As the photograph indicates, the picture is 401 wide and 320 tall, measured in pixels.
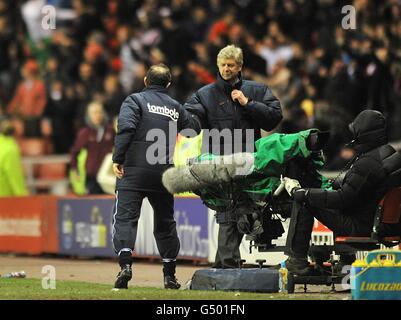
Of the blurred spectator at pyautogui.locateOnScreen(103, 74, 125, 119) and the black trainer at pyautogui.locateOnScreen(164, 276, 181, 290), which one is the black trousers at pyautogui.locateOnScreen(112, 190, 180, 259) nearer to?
the black trainer at pyautogui.locateOnScreen(164, 276, 181, 290)

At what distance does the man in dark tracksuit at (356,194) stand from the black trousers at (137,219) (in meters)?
1.51

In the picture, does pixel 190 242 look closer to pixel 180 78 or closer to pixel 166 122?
pixel 166 122

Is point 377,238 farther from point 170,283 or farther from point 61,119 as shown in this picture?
point 61,119

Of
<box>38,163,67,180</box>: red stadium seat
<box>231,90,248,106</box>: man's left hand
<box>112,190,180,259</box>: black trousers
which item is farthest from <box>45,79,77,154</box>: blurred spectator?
<box>231,90,248,106</box>: man's left hand

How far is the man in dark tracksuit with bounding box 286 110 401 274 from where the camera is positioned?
39.7ft

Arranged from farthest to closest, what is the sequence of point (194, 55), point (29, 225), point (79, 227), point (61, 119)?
point (61, 119) < point (194, 55) < point (29, 225) < point (79, 227)

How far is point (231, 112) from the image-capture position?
43.8ft

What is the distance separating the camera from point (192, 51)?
24.6 metres

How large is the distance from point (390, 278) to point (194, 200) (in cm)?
667

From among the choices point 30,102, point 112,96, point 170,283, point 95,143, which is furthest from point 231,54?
point 30,102

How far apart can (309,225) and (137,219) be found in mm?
1865

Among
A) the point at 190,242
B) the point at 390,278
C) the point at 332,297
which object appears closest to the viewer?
the point at 390,278

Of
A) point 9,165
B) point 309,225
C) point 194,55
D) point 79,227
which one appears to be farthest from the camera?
point 194,55

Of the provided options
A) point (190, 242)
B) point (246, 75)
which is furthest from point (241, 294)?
point (246, 75)
